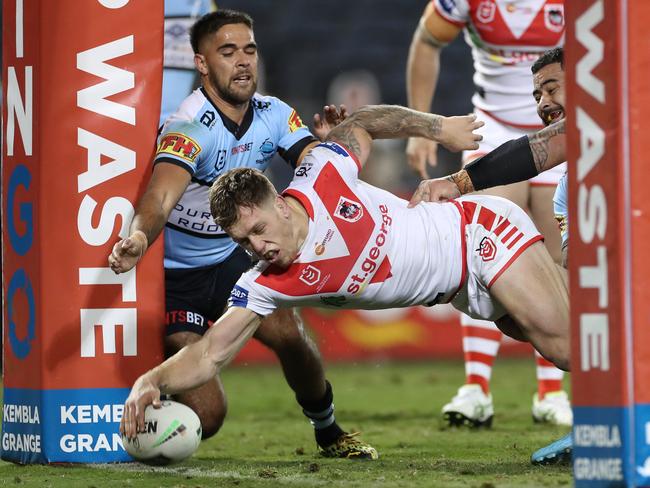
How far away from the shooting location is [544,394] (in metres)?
6.92

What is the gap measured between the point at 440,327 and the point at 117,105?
7.45 m

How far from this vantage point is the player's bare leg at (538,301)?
4.75 m

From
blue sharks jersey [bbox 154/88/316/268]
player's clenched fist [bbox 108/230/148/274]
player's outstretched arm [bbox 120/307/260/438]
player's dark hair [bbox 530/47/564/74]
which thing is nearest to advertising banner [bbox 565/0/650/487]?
player's outstretched arm [bbox 120/307/260/438]

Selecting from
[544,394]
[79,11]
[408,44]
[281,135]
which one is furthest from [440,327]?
[79,11]

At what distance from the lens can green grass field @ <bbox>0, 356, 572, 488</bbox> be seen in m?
4.66

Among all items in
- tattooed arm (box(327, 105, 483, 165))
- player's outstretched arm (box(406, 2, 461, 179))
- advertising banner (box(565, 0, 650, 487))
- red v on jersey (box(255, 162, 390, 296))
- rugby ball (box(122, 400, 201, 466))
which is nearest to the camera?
advertising banner (box(565, 0, 650, 487))

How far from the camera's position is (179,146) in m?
5.16

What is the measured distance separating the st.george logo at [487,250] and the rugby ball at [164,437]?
4.28ft

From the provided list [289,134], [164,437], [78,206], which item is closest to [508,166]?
[289,134]

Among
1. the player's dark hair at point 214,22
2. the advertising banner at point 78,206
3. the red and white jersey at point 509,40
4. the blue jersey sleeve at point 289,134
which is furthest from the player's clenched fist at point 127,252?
the red and white jersey at point 509,40

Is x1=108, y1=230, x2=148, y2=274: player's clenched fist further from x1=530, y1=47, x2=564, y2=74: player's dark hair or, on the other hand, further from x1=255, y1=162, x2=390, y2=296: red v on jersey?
x1=530, y1=47, x2=564, y2=74: player's dark hair

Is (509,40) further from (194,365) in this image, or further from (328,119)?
(194,365)

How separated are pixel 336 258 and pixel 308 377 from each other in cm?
119

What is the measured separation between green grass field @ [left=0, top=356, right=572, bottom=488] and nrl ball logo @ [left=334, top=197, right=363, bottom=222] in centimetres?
99
